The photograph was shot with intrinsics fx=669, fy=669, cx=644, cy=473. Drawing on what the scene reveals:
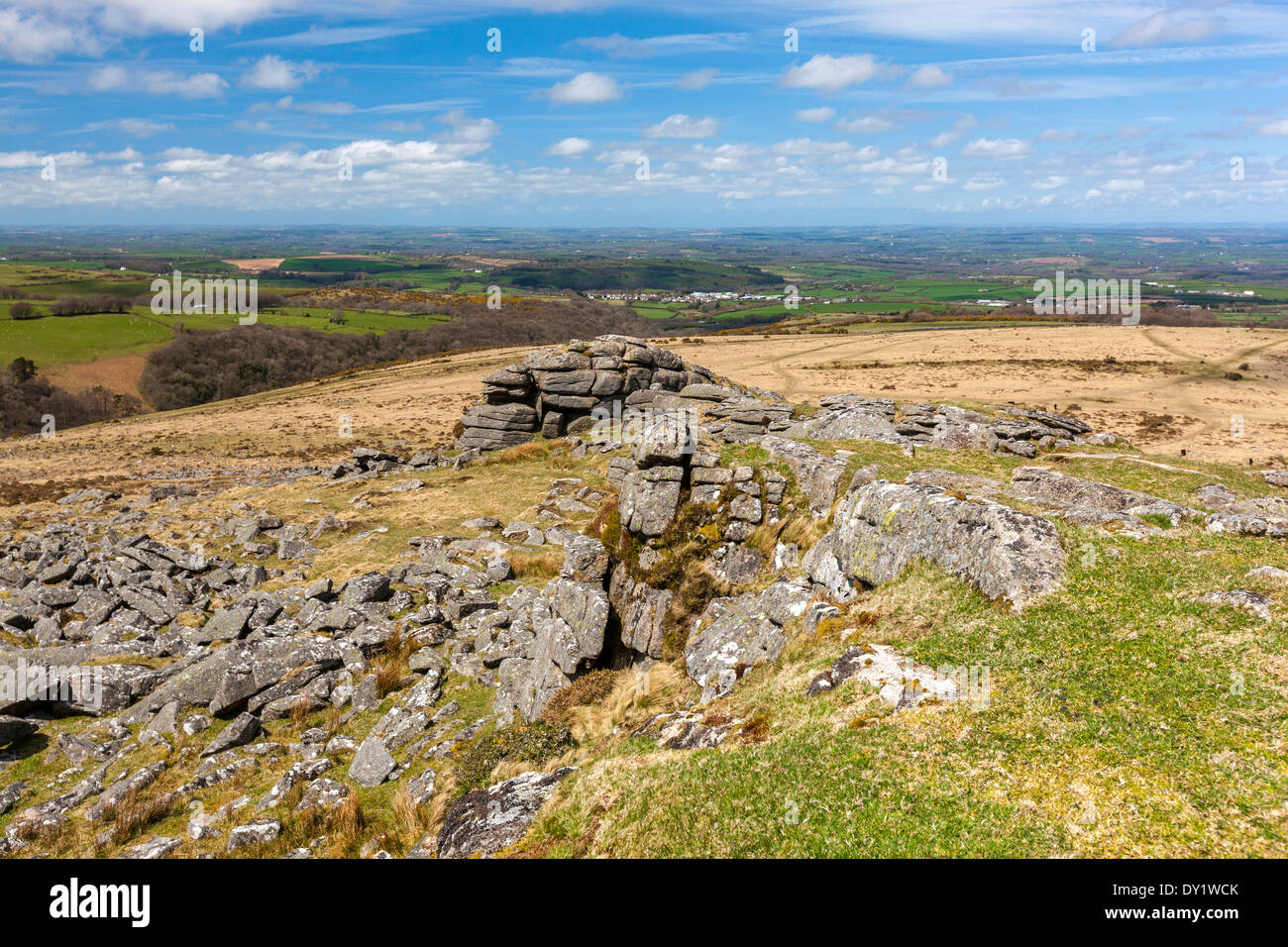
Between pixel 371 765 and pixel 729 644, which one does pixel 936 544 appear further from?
pixel 371 765

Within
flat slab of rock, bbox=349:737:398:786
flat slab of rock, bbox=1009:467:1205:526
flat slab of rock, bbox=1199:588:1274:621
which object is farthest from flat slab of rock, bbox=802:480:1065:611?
flat slab of rock, bbox=349:737:398:786

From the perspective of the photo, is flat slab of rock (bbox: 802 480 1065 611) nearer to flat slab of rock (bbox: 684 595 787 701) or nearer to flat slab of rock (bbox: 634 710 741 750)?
flat slab of rock (bbox: 684 595 787 701)

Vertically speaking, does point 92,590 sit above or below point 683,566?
below

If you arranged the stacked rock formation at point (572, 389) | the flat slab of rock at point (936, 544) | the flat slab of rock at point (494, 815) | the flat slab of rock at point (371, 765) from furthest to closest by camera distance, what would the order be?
the stacked rock formation at point (572, 389) < the flat slab of rock at point (371, 765) < the flat slab of rock at point (936, 544) < the flat slab of rock at point (494, 815)

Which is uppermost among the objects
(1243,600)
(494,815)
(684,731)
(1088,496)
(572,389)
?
(572,389)

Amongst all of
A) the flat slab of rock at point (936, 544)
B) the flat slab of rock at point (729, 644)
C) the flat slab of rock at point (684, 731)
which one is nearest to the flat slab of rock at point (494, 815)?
the flat slab of rock at point (684, 731)

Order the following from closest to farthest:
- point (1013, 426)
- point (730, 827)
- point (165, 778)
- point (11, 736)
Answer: point (730, 827), point (165, 778), point (11, 736), point (1013, 426)

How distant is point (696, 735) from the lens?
12.4 m

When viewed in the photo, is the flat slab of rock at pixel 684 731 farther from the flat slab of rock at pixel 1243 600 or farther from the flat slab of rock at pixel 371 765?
the flat slab of rock at pixel 1243 600

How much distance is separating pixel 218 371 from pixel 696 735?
114 meters

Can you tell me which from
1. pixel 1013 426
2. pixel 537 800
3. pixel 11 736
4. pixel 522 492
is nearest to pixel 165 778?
pixel 11 736

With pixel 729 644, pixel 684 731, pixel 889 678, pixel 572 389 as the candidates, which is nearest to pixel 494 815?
pixel 684 731

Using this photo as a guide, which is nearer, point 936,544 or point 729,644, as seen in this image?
point 936,544
